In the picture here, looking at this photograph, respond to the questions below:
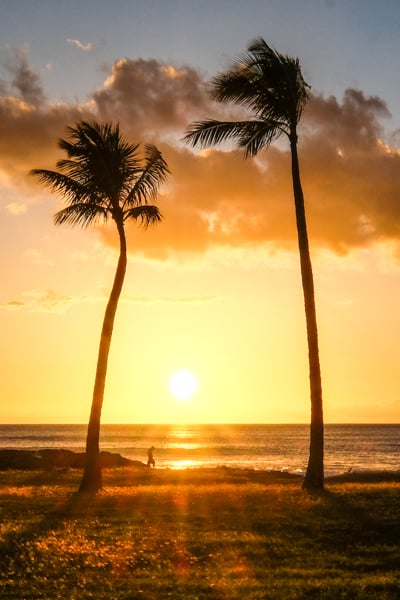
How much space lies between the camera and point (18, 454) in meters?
54.4

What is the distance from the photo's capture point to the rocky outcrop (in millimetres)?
50000

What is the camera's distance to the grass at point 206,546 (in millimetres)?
12164

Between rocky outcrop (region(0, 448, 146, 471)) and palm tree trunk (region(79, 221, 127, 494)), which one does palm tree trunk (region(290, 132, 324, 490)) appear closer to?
palm tree trunk (region(79, 221, 127, 494))

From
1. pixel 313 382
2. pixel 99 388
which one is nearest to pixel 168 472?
pixel 99 388

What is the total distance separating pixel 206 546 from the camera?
15492mm

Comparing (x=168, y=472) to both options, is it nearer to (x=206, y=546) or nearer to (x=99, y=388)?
(x=99, y=388)

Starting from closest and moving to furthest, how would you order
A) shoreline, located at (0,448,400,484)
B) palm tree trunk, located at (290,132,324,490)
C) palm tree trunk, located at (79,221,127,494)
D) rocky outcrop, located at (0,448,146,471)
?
palm tree trunk, located at (290,132,324,490), palm tree trunk, located at (79,221,127,494), shoreline, located at (0,448,400,484), rocky outcrop, located at (0,448,146,471)

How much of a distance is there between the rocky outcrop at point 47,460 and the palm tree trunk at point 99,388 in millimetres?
21719

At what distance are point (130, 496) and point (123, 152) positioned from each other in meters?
13.4

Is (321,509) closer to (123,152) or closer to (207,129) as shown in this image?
(207,129)

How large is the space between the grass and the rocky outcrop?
86.7ft

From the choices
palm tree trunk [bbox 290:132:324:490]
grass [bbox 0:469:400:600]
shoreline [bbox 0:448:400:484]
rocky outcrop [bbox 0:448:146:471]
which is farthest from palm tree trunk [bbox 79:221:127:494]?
rocky outcrop [bbox 0:448:146:471]

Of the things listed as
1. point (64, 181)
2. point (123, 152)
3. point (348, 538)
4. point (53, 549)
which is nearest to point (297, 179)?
point (123, 152)

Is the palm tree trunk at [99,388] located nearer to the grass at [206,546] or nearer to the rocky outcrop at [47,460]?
the grass at [206,546]
